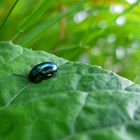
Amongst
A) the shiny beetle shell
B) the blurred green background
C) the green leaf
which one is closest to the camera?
the green leaf

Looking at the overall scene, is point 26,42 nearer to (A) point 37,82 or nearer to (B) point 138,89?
(A) point 37,82

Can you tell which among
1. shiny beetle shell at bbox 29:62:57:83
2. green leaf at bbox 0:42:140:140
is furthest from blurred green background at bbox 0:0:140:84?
green leaf at bbox 0:42:140:140

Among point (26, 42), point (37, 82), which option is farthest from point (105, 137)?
point (26, 42)

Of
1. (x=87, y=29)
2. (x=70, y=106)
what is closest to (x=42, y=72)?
(x=70, y=106)

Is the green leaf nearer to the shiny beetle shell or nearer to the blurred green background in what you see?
the shiny beetle shell

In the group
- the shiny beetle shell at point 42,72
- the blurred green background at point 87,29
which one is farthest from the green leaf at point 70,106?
the blurred green background at point 87,29

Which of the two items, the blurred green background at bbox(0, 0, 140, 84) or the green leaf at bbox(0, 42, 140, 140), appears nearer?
the green leaf at bbox(0, 42, 140, 140)

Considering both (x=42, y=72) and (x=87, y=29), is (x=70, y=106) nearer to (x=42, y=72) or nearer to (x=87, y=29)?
(x=42, y=72)
